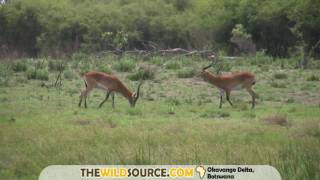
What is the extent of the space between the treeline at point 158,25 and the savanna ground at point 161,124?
12851 mm

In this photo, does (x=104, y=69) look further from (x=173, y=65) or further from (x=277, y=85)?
(x=277, y=85)

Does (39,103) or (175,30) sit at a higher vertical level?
(175,30)

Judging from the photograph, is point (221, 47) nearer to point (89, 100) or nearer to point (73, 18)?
point (73, 18)

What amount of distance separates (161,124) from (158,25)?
30132 mm

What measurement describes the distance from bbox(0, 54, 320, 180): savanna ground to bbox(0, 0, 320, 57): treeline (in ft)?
42.2

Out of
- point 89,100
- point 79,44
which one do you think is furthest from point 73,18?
point 89,100

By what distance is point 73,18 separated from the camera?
4209cm

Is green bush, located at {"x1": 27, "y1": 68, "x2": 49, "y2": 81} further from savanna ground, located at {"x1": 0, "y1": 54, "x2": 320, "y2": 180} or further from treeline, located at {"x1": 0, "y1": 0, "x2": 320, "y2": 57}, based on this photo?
treeline, located at {"x1": 0, "y1": 0, "x2": 320, "y2": 57}

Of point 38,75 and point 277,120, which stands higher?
point 38,75

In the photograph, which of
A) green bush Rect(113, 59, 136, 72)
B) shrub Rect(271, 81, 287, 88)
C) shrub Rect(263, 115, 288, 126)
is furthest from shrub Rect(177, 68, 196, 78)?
shrub Rect(263, 115, 288, 126)

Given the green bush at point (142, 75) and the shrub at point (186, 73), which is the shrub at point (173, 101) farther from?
the shrub at point (186, 73)

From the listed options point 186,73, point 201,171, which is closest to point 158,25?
point 186,73

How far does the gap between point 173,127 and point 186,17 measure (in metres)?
31.2

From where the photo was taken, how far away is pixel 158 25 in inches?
1624
